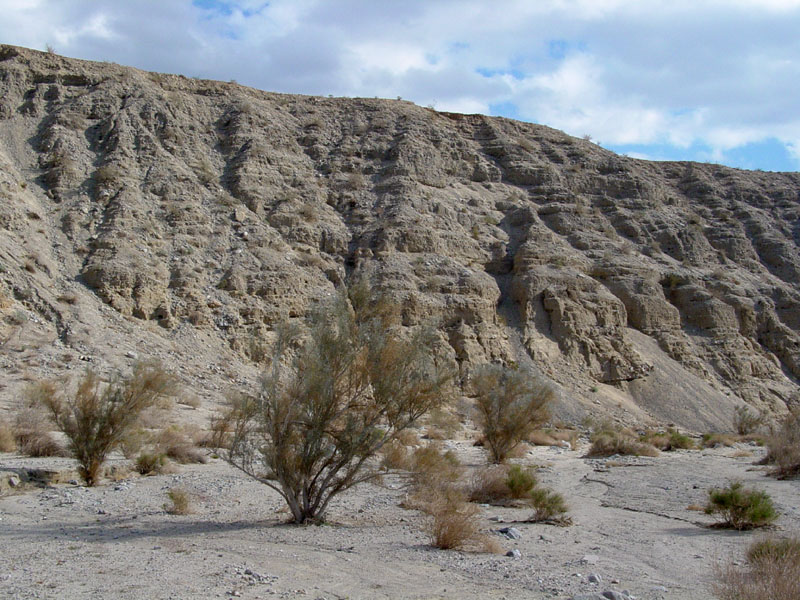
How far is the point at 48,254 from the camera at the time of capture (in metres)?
26.3

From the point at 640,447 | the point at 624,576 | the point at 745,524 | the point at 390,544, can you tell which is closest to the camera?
the point at 624,576

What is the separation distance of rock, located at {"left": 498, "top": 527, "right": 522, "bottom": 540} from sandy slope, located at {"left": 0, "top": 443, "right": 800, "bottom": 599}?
0.15 m

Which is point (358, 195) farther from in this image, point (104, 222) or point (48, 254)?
point (48, 254)

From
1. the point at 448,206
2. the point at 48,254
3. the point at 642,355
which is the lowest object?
the point at 642,355

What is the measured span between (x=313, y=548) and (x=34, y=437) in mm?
9375

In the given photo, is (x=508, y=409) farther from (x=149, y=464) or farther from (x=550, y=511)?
(x=149, y=464)

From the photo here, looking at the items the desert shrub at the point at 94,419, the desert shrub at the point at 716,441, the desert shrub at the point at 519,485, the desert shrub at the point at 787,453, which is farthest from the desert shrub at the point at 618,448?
the desert shrub at the point at 94,419

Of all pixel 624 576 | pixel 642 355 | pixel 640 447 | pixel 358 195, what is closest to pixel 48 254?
pixel 358 195

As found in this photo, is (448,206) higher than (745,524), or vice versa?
(448,206)

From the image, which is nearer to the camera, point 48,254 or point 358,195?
point 48,254

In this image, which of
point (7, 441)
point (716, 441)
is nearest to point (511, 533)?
point (7, 441)

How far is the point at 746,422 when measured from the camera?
98.7 feet

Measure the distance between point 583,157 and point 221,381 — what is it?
3209cm

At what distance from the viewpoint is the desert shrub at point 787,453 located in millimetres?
15625
